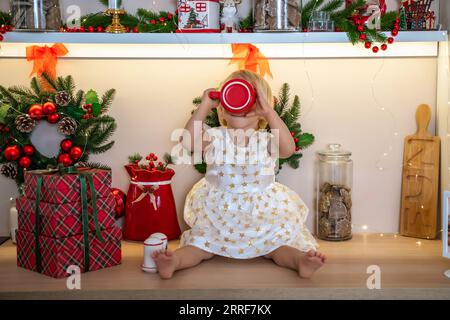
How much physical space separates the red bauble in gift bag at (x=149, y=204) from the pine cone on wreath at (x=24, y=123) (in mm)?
280

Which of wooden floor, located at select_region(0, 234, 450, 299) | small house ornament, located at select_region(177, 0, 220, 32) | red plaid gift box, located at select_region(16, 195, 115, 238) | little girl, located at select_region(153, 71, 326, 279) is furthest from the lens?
small house ornament, located at select_region(177, 0, 220, 32)

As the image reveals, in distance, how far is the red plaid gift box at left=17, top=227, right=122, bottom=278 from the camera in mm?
1337

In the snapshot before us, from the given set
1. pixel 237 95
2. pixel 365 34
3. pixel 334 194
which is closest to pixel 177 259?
pixel 237 95

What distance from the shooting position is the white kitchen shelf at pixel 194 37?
1.52 meters

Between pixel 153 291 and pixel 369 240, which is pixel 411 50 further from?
pixel 153 291

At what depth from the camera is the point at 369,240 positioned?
5.47 feet

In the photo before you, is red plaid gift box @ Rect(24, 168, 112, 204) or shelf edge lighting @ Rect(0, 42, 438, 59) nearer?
red plaid gift box @ Rect(24, 168, 112, 204)

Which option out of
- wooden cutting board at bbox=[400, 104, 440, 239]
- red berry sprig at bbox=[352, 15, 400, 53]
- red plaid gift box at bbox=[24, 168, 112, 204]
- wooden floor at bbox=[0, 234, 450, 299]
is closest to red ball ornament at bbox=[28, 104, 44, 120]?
red plaid gift box at bbox=[24, 168, 112, 204]

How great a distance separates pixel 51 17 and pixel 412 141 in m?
1.01

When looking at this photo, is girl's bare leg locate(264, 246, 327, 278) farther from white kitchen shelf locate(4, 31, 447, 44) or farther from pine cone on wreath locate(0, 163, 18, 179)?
pine cone on wreath locate(0, 163, 18, 179)

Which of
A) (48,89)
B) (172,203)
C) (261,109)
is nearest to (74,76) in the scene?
(48,89)

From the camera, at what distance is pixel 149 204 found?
64.3 inches

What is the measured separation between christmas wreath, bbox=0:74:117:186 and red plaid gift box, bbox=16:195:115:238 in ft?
0.67

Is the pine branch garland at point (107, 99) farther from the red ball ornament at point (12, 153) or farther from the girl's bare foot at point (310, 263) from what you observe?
the girl's bare foot at point (310, 263)
